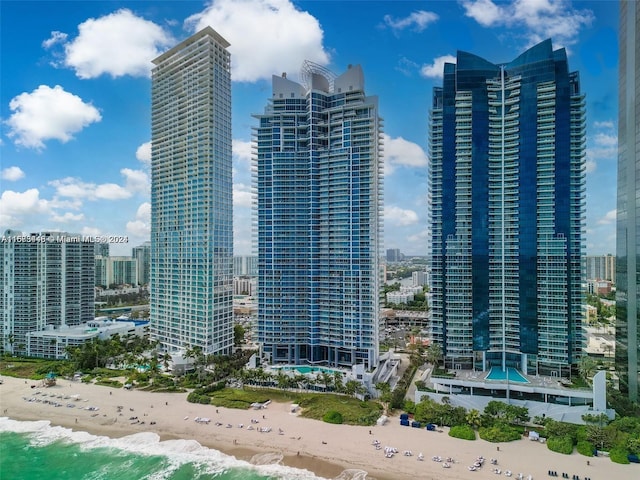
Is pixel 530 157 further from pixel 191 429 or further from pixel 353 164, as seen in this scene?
pixel 191 429

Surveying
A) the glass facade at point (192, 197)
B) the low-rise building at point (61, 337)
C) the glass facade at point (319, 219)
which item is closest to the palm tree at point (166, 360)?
the glass facade at point (192, 197)

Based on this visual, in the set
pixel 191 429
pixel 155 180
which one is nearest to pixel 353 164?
pixel 155 180

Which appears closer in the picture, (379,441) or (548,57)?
(379,441)

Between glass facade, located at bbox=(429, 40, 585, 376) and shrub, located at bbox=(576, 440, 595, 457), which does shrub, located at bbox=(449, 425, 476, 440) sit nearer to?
shrub, located at bbox=(576, 440, 595, 457)

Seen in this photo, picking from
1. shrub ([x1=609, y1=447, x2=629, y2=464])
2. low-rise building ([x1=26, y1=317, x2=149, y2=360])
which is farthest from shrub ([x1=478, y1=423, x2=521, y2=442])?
low-rise building ([x1=26, y1=317, x2=149, y2=360])

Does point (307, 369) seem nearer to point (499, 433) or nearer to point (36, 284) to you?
point (499, 433)

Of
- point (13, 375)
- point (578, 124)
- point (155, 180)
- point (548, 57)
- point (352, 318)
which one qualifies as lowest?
point (13, 375)

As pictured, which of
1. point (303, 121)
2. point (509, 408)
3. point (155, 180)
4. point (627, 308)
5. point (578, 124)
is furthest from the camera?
point (155, 180)

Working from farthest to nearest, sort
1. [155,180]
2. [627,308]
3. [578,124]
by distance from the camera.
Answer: [155,180] < [578,124] < [627,308]
